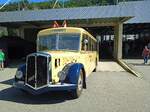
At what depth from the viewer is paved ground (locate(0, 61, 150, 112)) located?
9461 millimetres

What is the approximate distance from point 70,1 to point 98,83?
60.9m

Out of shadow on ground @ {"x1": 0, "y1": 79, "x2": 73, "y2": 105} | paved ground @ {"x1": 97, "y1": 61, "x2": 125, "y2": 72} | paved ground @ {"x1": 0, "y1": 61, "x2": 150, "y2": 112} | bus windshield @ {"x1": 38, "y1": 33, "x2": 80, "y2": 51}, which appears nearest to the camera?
paved ground @ {"x1": 0, "y1": 61, "x2": 150, "y2": 112}

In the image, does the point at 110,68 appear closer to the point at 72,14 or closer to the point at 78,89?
the point at 72,14

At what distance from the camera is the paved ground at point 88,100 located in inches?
372

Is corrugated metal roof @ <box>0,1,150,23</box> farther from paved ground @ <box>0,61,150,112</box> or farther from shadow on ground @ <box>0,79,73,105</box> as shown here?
shadow on ground @ <box>0,79,73,105</box>

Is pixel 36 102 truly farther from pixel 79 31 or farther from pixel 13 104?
pixel 79 31

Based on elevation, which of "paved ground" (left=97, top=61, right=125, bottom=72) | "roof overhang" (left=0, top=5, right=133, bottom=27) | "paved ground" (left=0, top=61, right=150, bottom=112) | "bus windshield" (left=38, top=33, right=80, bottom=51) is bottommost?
"paved ground" (left=0, top=61, right=150, bottom=112)

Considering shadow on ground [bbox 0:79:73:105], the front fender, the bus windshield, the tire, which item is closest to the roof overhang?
the bus windshield

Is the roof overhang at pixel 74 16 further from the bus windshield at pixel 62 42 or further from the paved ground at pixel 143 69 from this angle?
the bus windshield at pixel 62 42

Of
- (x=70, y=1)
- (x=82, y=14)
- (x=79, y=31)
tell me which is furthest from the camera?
(x=70, y=1)

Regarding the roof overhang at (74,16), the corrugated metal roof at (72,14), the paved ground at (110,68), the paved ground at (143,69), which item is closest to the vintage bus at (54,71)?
the paved ground at (143,69)

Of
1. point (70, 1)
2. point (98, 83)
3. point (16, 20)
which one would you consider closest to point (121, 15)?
point (16, 20)

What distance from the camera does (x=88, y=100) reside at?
10609 mm

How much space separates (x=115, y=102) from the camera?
10.3 metres
